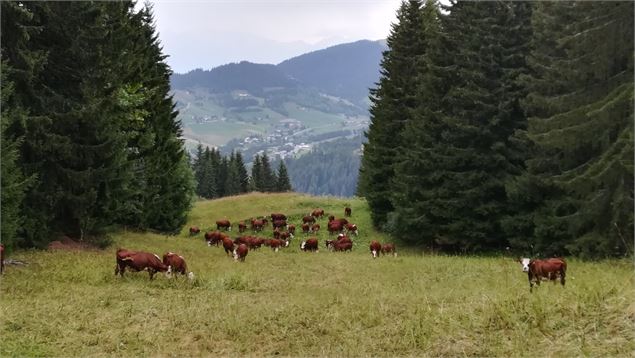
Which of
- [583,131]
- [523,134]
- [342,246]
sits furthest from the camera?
[342,246]

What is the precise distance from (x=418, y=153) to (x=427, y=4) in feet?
48.2

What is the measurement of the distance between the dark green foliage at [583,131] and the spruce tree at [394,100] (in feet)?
36.8

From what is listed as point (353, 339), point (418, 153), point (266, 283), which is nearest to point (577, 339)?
point (353, 339)

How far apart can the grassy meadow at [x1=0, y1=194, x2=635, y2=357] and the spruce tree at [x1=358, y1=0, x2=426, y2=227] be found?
18111 mm

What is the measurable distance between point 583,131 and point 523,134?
225 inches

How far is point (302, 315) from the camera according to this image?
32.4ft

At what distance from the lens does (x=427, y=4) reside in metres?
36.0

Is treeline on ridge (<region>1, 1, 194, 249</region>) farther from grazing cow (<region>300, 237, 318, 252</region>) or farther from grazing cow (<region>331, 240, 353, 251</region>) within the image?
grazing cow (<region>331, 240, 353, 251</region>)

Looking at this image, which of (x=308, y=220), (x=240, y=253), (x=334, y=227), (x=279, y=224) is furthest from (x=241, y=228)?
(x=240, y=253)

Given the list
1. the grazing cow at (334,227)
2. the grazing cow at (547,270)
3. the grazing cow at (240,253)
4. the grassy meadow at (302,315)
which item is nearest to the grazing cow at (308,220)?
the grazing cow at (334,227)

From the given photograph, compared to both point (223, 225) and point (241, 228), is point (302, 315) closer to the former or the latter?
point (241, 228)

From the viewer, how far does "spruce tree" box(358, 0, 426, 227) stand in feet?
110

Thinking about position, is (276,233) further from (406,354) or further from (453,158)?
(406,354)

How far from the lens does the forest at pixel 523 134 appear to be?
17641 mm
